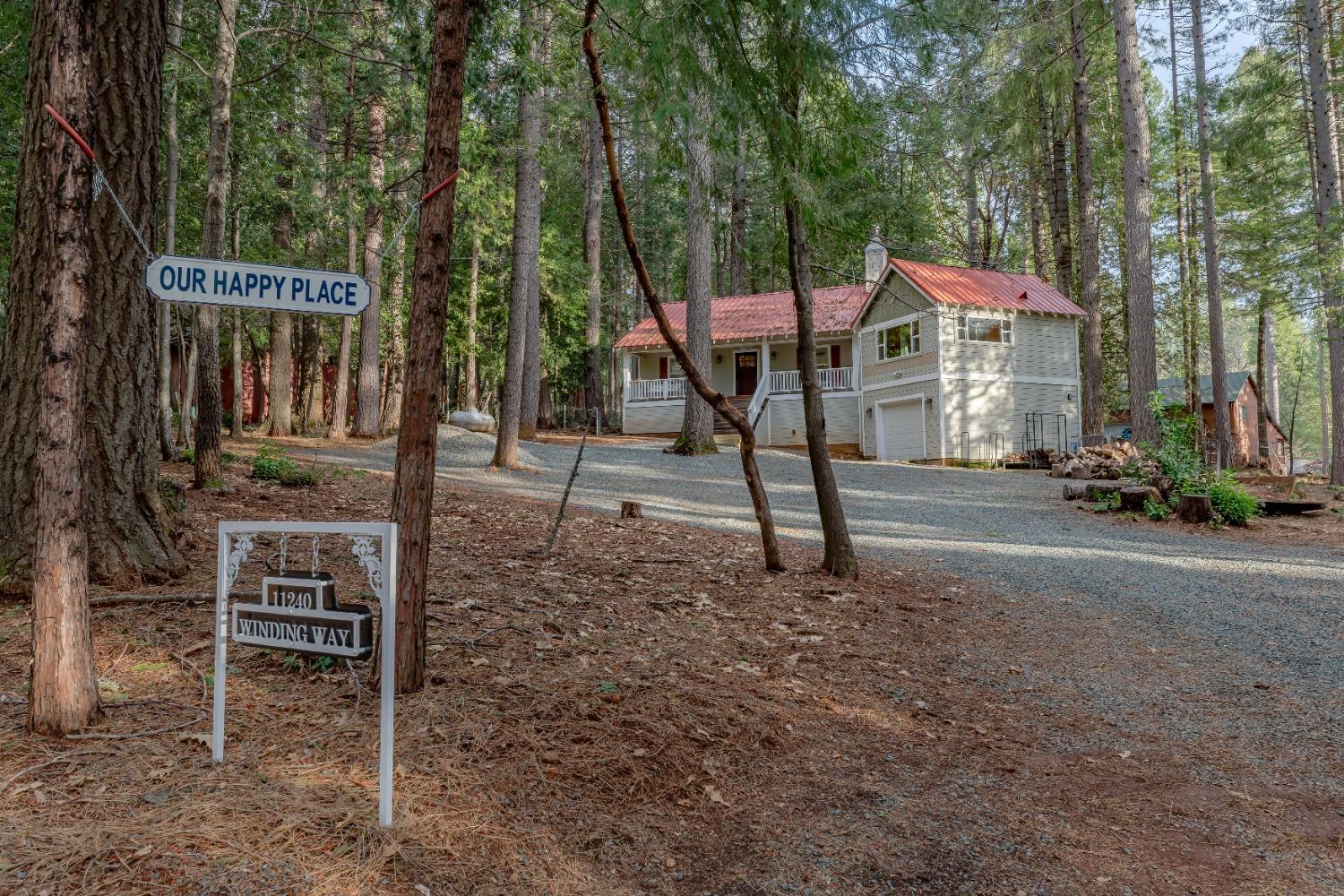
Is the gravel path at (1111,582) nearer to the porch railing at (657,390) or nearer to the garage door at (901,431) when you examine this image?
the garage door at (901,431)

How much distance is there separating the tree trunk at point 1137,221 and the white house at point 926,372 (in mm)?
5246

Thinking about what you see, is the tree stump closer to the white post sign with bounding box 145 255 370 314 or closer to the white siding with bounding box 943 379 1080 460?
the white siding with bounding box 943 379 1080 460

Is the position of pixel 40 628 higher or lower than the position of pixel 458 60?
lower

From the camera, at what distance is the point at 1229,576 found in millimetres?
7828

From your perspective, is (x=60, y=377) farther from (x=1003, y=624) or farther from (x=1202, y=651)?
(x=1202, y=651)

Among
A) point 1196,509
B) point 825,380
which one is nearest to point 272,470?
point 1196,509

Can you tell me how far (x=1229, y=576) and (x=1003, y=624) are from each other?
3.28 meters

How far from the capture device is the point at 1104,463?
16.8m

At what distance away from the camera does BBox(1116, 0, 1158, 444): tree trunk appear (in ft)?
49.1

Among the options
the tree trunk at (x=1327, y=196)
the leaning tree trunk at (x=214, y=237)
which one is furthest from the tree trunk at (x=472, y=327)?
the tree trunk at (x=1327, y=196)

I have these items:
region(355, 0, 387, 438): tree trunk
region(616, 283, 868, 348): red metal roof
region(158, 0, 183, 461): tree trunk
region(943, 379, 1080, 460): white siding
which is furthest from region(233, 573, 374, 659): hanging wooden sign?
region(616, 283, 868, 348): red metal roof

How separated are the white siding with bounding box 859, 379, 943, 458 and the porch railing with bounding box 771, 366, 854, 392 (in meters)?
1.16

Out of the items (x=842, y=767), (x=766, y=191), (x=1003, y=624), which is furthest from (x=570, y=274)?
(x=842, y=767)

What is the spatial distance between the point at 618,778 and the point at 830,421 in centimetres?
2492
